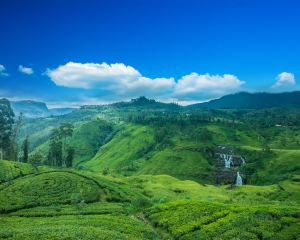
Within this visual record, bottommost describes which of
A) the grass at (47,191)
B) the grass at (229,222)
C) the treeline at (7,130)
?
the grass at (47,191)

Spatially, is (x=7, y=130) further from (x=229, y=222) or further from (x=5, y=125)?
(x=229, y=222)

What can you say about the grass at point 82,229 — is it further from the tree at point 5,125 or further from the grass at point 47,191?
the tree at point 5,125

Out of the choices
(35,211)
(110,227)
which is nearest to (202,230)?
(110,227)

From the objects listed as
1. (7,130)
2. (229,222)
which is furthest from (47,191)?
(7,130)

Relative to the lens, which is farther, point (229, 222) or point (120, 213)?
point (120, 213)

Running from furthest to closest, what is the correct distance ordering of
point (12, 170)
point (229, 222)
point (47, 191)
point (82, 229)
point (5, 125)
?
point (5, 125) < point (12, 170) < point (47, 191) < point (229, 222) < point (82, 229)

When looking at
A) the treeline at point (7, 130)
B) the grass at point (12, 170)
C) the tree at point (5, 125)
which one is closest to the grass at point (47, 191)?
the grass at point (12, 170)

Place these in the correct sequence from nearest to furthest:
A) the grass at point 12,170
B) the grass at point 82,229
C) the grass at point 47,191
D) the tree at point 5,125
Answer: the grass at point 82,229
the grass at point 47,191
the grass at point 12,170
the tree at point 5,125

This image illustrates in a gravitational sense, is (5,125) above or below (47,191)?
above

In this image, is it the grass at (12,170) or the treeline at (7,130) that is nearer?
the grass at (12,170)

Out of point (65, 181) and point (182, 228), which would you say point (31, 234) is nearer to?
point (182, 228)

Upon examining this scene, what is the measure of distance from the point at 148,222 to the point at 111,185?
140 ft

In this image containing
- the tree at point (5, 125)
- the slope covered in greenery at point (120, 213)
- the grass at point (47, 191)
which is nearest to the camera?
the slope covered in greenery at point (120, 213)

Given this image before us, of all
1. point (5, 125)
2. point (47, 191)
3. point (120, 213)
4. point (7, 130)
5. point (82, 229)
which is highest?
point (5, 125)
